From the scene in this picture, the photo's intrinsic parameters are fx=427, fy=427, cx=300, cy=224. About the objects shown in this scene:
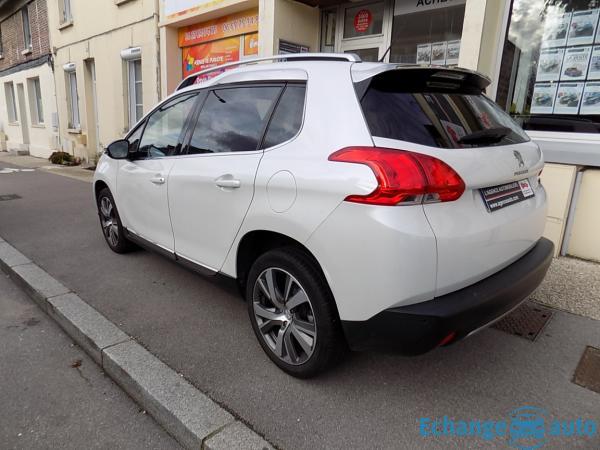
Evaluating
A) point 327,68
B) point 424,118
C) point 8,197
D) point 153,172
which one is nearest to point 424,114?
point 424,118

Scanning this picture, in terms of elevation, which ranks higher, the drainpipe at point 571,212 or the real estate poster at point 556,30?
the real estate poster at point 556,30

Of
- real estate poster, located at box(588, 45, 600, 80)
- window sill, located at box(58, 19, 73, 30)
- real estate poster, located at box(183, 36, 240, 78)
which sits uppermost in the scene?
window sill, located at box(58, 19, 73, 30)

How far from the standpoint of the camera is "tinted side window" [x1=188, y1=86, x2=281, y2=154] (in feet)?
8.85

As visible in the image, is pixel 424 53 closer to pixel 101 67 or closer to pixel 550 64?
pixel 550 64

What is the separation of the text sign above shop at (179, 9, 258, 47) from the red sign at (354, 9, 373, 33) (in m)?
1.82

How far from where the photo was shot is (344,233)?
2008 mm

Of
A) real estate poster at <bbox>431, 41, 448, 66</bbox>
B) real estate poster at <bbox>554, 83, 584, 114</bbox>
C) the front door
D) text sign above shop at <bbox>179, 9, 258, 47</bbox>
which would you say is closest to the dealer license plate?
the front door

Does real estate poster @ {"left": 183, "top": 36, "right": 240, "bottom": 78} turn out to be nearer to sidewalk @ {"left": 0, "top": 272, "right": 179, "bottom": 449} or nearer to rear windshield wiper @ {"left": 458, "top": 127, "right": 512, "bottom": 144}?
sidewalk @ {"left": 0, "top": 272, "right": 179, "bottom": 449}

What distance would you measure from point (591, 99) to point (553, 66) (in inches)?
23.2

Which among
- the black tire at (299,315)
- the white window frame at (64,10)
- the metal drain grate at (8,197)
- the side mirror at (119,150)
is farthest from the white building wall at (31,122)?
the black tire at (299,315)

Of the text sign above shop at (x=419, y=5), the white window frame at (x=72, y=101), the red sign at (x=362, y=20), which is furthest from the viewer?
the white window frame at (x=72, y=101)

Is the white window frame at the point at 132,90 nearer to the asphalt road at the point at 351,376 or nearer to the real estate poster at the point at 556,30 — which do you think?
the asphalt road at the point at 351,376

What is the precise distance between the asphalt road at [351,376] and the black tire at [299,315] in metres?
0.16

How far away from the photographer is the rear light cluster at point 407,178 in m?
1.89
